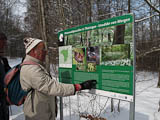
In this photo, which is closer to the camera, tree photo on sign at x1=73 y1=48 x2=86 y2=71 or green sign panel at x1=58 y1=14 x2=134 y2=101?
green sign panel at x1=58 y1=14 x2=134 y2=101

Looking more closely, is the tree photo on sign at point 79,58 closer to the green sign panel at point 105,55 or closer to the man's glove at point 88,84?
the green sign panel at point 105,55

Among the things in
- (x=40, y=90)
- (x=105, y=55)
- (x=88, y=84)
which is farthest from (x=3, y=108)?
(x=105, y=55)

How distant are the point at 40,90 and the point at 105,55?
0.95 meters

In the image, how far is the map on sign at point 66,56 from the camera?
93.7 inches

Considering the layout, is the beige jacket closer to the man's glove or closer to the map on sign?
the man's glove

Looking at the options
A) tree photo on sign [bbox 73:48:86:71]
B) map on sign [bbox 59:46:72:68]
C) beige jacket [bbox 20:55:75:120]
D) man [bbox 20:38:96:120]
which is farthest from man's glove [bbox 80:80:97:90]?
map on sign [bbox 59:46:72:68]

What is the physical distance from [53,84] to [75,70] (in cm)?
76

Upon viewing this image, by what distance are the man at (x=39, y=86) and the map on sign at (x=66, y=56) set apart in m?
0.69

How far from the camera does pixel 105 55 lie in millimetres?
1778

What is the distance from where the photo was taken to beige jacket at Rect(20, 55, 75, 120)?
1515 mm

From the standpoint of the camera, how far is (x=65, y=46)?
97.7 inches

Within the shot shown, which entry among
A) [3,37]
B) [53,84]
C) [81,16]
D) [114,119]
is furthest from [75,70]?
[81,16]

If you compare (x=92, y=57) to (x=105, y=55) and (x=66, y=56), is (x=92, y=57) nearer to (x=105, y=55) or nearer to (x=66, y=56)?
(x=105, y=55)

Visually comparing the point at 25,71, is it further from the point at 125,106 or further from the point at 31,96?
the point at 125,106
